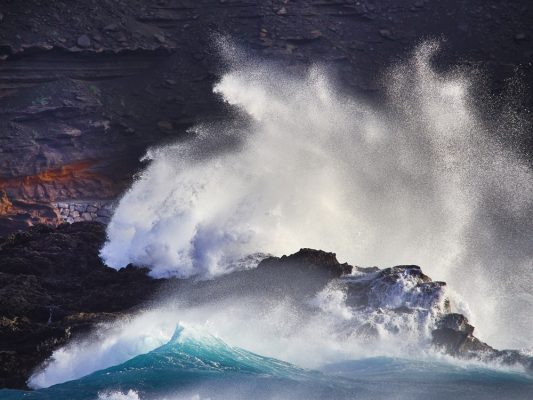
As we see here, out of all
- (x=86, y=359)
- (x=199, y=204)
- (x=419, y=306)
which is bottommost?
(x=86, y=359)

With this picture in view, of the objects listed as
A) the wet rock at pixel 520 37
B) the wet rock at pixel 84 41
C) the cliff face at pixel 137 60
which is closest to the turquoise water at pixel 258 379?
the cliff face at pixel 137 60

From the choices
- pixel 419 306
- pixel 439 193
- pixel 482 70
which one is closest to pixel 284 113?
pixel 439 193

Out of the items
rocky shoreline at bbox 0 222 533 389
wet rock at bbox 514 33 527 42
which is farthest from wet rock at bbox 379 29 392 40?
rocky shoreline at bbox 0 222 533 389

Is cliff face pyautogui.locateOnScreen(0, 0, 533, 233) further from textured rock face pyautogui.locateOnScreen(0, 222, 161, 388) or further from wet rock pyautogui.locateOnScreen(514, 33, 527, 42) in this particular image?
textured rock face pyautogui.locateOnScreen(0, 222, 161, 388)

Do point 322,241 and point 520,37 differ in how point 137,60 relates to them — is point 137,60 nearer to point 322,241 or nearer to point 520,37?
point 322,241

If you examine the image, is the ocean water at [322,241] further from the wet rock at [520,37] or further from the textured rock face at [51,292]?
the wet rock at [520,37]

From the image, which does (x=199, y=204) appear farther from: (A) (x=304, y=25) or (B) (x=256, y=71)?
(A) (x=304, y=25)
